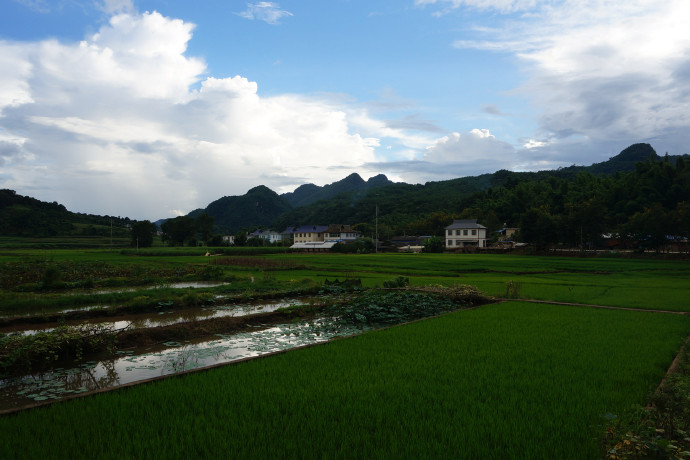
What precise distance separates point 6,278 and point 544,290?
27.7 metres

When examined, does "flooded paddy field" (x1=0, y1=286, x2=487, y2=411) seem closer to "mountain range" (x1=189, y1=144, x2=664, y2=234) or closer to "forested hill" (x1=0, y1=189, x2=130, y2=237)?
"forested hill" (x1=0, y1=189, x2=130, y2=237)

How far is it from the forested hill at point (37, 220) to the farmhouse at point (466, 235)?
61.4 m

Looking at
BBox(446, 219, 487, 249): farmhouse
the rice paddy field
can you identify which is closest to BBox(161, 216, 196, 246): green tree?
BBox(446, 219, 487, 249): farmhouse

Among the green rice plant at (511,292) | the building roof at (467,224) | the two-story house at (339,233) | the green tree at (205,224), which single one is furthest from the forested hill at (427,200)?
the green rice plant at (511,292)

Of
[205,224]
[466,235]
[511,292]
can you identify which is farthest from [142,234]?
[511,292]

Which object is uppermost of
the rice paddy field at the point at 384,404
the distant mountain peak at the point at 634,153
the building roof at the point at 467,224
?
the distant mountain peak at the point at 634,153

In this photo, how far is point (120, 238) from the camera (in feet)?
286

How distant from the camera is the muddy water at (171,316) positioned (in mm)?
11586

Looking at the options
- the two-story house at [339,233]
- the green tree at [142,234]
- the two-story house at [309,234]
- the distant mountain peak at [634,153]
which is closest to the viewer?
the green tree at [142,234]

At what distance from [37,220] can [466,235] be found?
88.1 meters

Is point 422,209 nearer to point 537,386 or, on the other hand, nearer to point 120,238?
point 120,238

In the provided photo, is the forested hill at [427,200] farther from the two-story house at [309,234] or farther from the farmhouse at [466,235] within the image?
the farmhouse at [466,235]

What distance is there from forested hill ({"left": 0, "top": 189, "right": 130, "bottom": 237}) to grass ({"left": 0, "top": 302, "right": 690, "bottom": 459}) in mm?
76850

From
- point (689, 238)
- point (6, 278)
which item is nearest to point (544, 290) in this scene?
point (6, 278)
